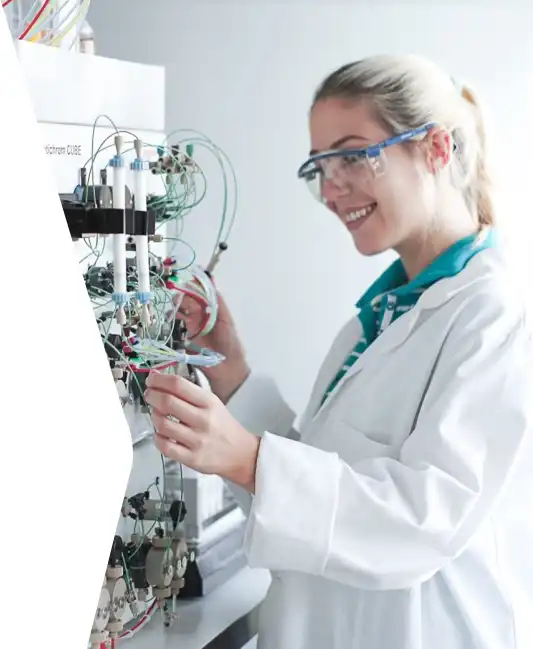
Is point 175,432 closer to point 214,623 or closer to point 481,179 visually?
point 214,623

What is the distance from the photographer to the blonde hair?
145cm

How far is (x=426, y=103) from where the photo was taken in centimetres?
146

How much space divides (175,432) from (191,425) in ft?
0.08

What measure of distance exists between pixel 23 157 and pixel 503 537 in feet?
3.31

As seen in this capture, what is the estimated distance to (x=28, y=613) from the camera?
0.69 metres

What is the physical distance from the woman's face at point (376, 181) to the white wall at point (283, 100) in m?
0.83

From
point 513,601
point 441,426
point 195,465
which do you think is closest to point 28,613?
point 195,465

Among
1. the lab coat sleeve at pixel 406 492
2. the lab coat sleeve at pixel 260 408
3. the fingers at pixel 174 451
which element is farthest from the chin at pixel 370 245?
the fingers at pixel 174 451

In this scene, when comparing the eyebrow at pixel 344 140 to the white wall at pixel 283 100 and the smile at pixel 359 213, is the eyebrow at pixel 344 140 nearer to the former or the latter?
the smile at pixel 359 213

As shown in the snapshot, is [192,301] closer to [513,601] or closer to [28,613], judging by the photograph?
[513,601]

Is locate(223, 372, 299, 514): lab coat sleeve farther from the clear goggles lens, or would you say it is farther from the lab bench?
the clear goggles lens

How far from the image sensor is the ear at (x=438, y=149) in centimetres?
146

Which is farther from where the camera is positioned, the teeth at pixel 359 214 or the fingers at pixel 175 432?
the teeth at pixel 359 214

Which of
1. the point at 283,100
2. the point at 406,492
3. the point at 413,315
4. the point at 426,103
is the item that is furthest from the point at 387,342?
the point at 283,100
